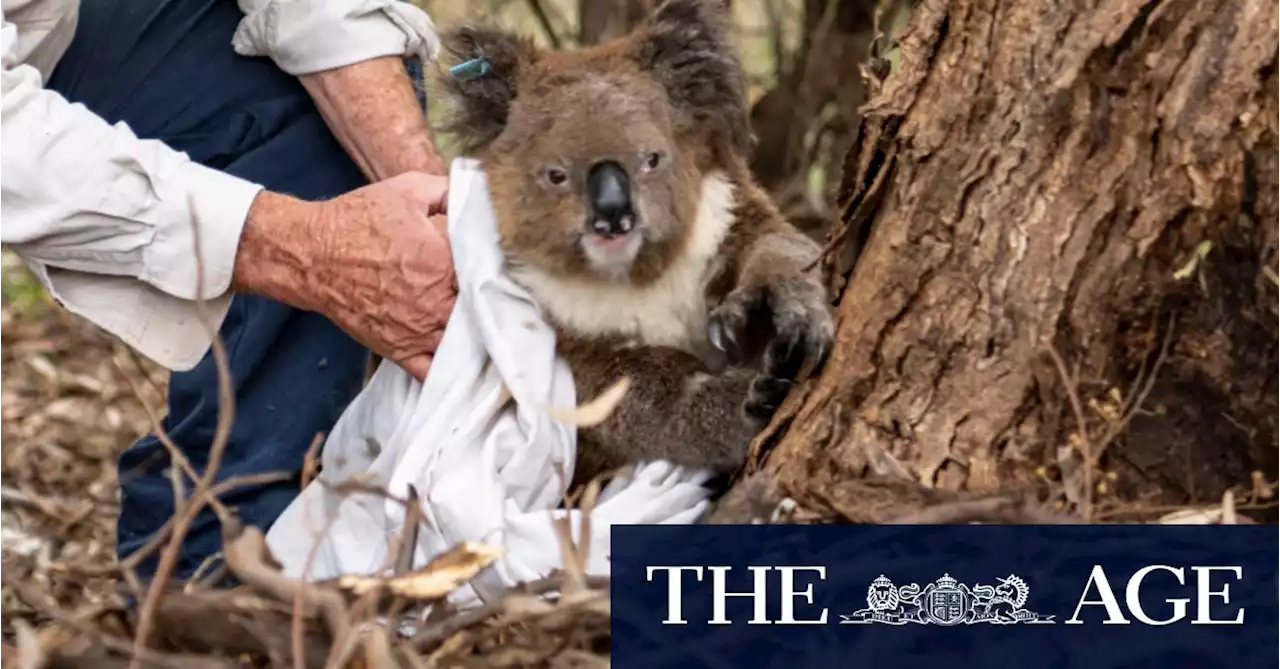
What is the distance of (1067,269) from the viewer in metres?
1.77

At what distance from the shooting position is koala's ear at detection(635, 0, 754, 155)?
2.13 metres

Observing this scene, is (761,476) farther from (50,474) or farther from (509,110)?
(50,474)

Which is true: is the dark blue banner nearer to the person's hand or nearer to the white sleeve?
the person's hand

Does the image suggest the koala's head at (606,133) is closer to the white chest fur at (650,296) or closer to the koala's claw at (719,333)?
the white chest fur at (650,296)

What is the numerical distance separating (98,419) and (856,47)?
241cm

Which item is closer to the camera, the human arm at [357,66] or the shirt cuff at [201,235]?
the shirt cuff at [201,235]

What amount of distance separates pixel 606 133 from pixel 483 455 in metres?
0.47

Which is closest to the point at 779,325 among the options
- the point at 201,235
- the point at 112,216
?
the point at 201,235

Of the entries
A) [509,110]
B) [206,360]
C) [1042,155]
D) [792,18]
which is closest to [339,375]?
[206,360]

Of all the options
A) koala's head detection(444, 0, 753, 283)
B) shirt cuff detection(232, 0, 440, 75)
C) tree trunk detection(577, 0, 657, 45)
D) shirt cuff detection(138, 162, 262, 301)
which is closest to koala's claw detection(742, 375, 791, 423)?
koala's head detection(444, 0, 753, 283)

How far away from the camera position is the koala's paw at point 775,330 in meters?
1.91

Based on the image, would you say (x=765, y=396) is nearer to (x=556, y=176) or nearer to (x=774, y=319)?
(x=774, y=319)

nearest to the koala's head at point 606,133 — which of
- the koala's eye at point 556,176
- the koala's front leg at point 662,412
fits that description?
the koala's eye at point 556,176

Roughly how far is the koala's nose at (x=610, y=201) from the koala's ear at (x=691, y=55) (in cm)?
22
